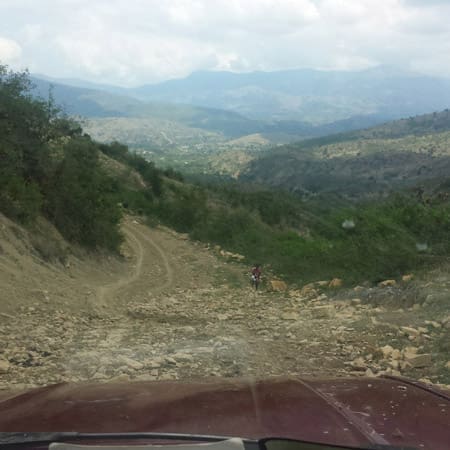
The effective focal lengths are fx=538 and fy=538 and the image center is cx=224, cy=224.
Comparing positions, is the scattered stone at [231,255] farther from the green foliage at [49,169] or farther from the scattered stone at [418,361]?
the scattered stone at [418,361]

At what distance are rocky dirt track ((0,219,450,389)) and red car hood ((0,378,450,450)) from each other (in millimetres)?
1399

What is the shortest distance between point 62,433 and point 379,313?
7.06 m

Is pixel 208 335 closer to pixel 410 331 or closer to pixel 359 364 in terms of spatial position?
pixel 359 364

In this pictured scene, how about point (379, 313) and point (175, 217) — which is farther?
point (175, 217)

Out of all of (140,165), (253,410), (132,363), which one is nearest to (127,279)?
(132,363)

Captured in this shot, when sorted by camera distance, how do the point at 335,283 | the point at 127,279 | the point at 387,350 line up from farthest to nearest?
the point at 127,279
the point at 335,283
the point at 387,350

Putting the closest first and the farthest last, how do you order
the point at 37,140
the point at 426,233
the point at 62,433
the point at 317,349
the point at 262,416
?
the point at 62,433 < the point at 262,416 < the point at 317,349 < the point at 37,140 < the point at 426,233

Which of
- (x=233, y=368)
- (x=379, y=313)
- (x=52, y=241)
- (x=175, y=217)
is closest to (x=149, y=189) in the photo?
(x=175, y=217)

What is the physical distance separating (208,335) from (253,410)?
5.18 meters

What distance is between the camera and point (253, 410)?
7.64 feet

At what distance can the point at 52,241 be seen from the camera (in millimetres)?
12820

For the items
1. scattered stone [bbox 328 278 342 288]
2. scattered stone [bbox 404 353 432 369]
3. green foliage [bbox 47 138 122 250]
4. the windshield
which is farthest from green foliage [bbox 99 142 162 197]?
scattered stone [bbox 404 353 432 369]

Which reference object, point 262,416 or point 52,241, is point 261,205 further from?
point 262,416

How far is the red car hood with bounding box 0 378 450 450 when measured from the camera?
2105 mm
